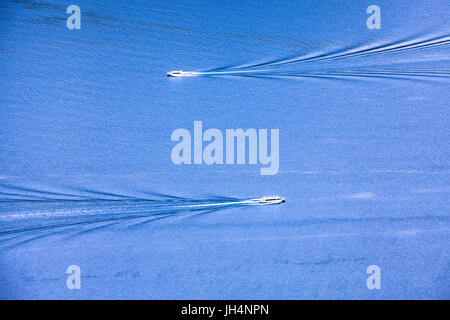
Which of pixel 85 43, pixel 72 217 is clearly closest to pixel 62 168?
pixel 72 217

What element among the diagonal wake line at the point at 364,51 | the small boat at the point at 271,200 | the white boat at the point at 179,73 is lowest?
the small boat at the point at 271,200

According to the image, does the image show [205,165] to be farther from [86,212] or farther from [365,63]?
[365,63]

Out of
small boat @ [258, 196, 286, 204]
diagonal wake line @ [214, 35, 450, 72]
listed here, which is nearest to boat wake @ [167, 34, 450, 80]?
diagonal wake line @ [214, 35, 450, 72]

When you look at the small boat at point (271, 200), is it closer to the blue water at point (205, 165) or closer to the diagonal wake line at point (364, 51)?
the blue water at point (205, 165)

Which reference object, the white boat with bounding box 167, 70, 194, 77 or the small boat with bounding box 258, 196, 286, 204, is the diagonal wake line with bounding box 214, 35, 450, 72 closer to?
the white boat with bounding box 167, 70, 194, 77

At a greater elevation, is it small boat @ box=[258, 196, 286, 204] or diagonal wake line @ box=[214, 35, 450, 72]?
diagonal wake line @ box=[214, 35, 450, 72]

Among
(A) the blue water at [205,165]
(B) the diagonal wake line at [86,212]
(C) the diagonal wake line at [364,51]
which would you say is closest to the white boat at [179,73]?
(A) the blue water at [205,165]
